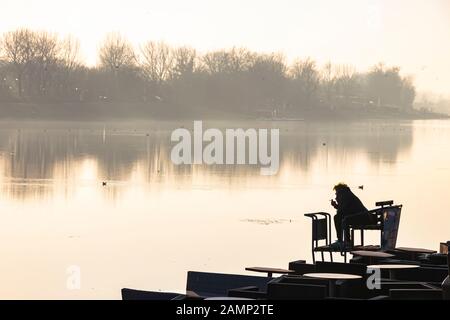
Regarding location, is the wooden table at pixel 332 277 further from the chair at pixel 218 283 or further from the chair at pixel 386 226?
the chair at pixel 386 226

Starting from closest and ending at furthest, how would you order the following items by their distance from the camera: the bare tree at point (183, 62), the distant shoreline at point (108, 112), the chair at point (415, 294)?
the chair at point (415, 294) → the distant shoreline at point (108, 112) → the bare tree at point (183, 62)

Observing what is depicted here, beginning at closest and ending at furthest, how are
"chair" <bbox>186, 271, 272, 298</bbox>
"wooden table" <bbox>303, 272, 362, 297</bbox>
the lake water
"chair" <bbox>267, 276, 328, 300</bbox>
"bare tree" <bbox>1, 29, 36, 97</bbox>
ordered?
"chair" <bbox>267, 276, 328, 300</bbox> → "wooden table" <bbox>303, 272, 362, 297</bbox> → "chair" <bbox>186, 271, 272, 298</bbox> → the lake water → "bare tree" <bbox>1, 29, 36, 97</bbox>

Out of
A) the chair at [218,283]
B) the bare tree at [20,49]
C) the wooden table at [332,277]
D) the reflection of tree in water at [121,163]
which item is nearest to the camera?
the wooden table at [332,277]

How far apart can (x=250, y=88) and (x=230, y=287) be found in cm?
18583

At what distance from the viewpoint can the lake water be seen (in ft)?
57.3

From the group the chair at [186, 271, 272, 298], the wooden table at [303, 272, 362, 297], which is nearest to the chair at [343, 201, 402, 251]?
the chair at [186, 271, 272, 298]

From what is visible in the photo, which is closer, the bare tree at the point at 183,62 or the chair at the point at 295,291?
the chair at the point at 295,291

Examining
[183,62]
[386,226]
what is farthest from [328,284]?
[183,62]

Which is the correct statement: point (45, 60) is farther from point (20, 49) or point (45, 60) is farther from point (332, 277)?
point (332, 277)

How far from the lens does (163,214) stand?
27062 millimetres

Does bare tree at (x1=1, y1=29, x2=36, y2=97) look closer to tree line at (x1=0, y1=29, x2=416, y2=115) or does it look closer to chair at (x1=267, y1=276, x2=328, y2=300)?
tree line at (x1=0, y1=29, x2=416, y2=115)

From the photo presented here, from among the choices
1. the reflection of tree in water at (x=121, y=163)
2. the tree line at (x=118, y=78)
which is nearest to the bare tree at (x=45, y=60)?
the tree line at (x=118, y=78)

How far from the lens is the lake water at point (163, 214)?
57.3ft
